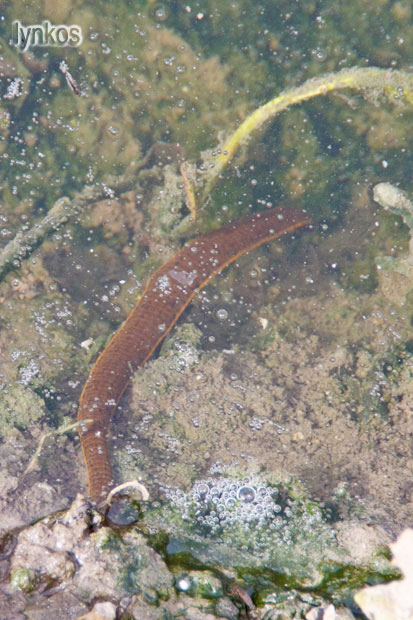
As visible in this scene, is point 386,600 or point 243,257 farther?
point 243,257

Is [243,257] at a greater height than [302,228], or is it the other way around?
[302,228]

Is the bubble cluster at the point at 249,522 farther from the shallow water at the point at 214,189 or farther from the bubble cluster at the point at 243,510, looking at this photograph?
the shallow water at the point at 214,189

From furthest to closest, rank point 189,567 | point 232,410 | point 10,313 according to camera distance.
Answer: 1. point 10,313
2. point 232,410
3. point 189,567

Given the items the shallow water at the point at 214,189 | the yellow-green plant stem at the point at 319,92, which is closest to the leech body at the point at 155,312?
the shallow water at the point at 214,189

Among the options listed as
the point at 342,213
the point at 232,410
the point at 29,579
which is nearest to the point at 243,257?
the point at 342,213

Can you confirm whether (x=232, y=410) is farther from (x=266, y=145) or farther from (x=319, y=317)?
(x=266, y=145)

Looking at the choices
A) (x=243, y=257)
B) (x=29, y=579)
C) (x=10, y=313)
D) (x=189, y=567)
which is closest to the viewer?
(x=29, y=579)

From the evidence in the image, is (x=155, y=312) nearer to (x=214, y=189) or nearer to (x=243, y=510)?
(x=214, y=189)

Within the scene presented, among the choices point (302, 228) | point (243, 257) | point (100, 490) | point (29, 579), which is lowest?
point (100, 490)
